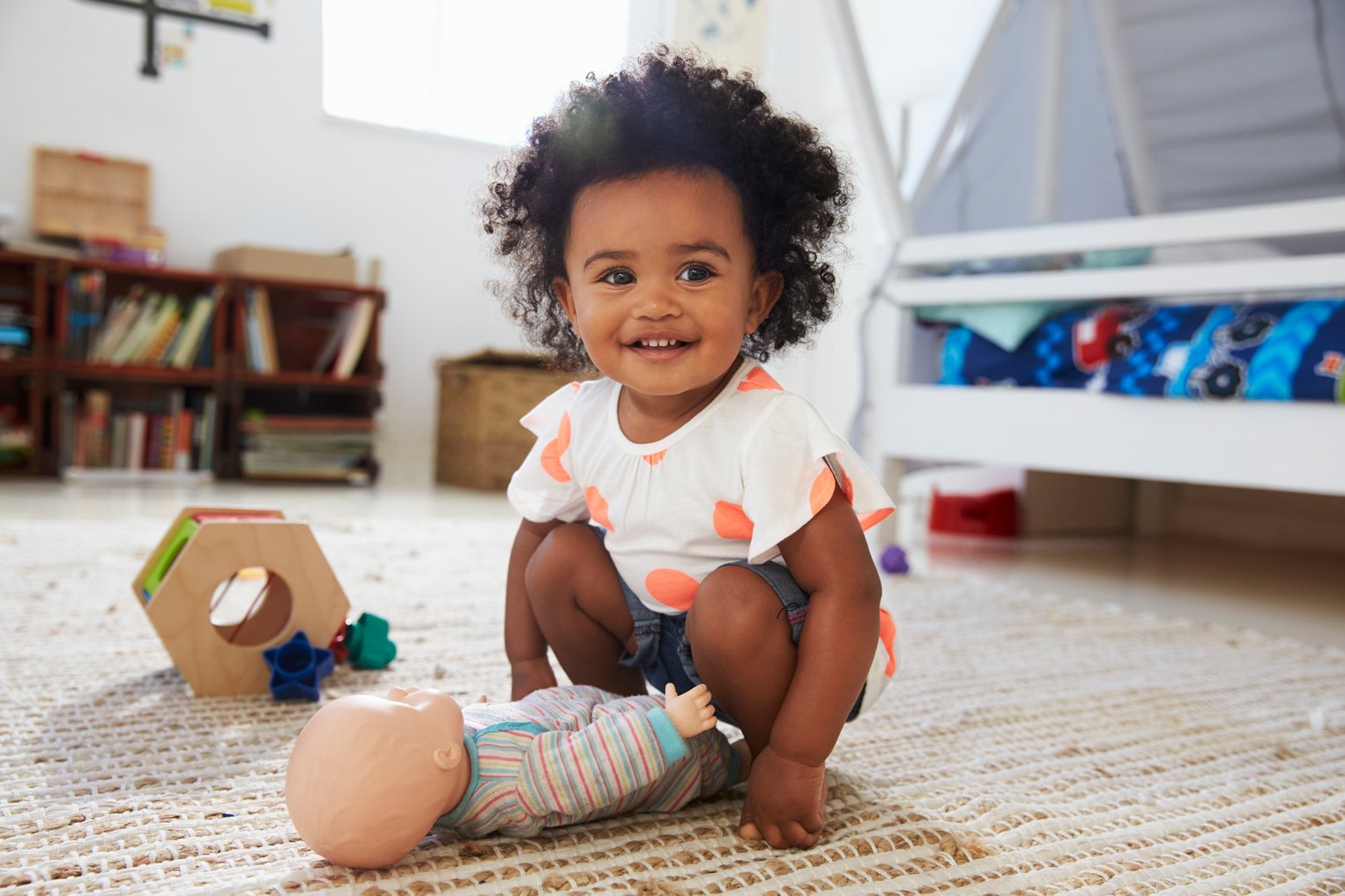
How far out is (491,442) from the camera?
115 inches

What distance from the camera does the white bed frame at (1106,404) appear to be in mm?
1379

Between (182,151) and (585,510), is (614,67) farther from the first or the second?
(182,151)

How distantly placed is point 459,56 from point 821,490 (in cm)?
313

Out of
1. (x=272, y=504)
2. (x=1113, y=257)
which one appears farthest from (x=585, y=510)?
(x=272, y=504)

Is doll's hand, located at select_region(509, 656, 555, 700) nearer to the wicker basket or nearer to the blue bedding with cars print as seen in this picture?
the blue bedding with cars print

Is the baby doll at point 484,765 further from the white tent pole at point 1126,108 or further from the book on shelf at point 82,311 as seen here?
the book on shelf at point 82,311

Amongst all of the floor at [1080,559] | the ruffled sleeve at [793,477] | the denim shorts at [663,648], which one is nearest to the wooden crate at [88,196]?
the floor at [1080,559]

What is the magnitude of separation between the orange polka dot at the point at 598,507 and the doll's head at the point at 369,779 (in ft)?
0.69

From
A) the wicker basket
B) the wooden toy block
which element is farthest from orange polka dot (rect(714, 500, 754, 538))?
the wicker basket

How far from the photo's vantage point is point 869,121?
1778 millimetres

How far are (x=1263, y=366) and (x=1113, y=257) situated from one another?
32 cm

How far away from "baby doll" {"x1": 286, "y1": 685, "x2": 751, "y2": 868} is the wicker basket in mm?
2293

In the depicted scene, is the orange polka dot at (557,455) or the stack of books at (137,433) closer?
the orange polka dot at (557,455)

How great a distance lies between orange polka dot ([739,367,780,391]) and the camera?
698mm
